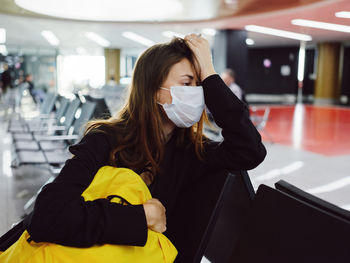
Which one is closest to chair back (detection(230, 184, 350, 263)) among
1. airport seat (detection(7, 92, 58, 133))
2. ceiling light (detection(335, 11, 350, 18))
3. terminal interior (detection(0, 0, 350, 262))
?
terminal interior (detection(0, 0, 350, 262))

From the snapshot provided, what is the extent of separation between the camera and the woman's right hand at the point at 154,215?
1167 mm

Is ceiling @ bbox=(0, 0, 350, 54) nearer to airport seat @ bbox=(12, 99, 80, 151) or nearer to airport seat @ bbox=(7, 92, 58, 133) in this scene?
airport seat @ bbox=(7, 92, 58, 133)

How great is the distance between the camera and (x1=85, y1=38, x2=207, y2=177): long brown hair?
4.41 ft

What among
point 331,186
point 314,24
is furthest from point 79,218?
point 314,24

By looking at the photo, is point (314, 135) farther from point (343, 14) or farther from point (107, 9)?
point (107, 9)

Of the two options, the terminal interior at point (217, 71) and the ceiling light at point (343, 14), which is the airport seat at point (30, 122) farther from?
the ceiling light at point (343, 14)

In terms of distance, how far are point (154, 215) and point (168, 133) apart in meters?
0.45

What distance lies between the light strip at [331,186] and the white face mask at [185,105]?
11.1ft

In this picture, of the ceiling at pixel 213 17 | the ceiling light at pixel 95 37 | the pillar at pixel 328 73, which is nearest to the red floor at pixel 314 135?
the ceiling at pixel 213 17

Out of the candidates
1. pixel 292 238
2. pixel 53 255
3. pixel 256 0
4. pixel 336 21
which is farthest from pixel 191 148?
pixel 336 21

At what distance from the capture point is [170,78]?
1397 millimetres

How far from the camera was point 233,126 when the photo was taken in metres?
1.38

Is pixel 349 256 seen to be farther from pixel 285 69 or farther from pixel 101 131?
pixel 285 69

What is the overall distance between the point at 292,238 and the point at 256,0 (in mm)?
8386
